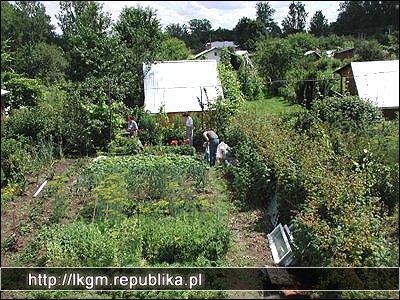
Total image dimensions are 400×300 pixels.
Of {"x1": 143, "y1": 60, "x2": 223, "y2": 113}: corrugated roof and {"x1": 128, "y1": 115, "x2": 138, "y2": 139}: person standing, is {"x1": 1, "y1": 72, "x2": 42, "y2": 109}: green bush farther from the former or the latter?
{"x1": 128, "y1": 115, "x2": 138, "y2": 139}: person standing

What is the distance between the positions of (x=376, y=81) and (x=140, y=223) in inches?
480

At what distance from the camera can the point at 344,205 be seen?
6148mm

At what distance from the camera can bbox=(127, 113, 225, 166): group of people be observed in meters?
11.3

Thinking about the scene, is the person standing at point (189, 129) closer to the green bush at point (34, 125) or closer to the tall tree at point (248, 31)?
the green bush at point (34, 125)

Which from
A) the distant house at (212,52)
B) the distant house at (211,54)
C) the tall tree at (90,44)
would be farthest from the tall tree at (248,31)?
the tall tree at (90,44)

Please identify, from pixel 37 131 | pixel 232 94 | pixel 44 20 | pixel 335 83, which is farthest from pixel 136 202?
pixel 44 20

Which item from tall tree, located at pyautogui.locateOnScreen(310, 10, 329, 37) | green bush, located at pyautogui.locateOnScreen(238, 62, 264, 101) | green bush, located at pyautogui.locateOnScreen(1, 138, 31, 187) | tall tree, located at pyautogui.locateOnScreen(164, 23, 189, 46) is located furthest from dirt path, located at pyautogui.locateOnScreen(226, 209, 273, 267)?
tall tree, located at pyautogui.locateOnScreen(310, 10, 329, 37)

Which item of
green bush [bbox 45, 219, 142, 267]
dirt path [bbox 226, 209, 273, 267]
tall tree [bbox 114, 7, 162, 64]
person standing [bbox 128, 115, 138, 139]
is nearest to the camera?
green bush [bbox 45, 219, 142, 267]

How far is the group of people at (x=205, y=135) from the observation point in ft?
37.0

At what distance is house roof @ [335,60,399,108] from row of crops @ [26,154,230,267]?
8.71 meters

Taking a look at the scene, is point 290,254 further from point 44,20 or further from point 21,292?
point 44,20

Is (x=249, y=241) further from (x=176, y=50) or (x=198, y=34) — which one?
(x=198, y=34)

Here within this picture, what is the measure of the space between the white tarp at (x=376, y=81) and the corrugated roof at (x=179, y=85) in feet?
17.4

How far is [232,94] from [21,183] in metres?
8.75
